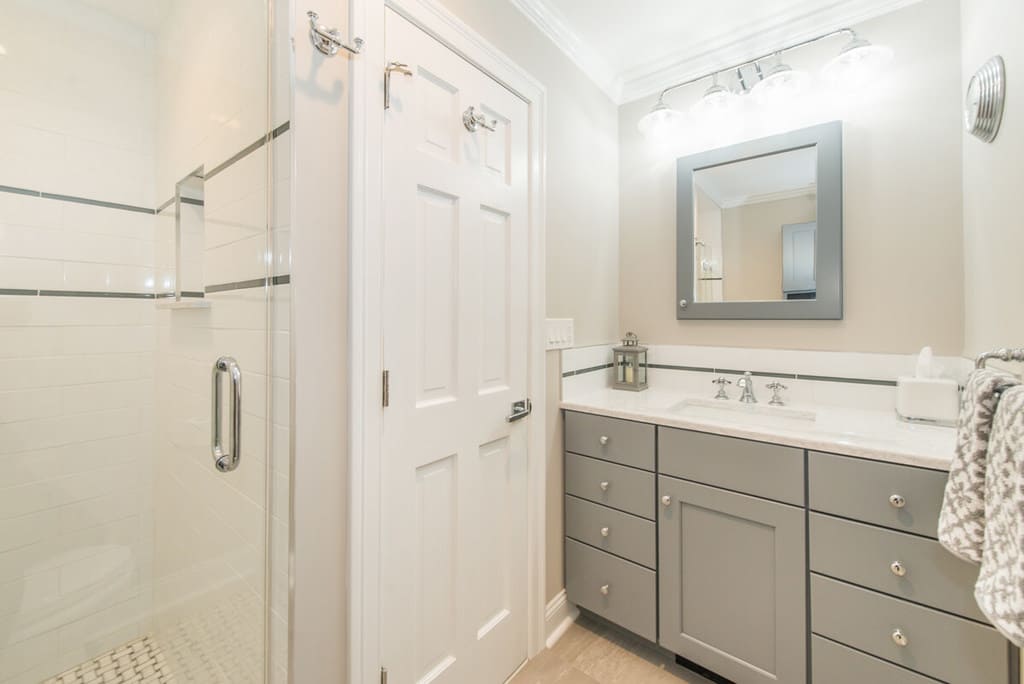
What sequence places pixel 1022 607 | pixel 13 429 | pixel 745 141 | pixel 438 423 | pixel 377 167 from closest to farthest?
pixel 1022 607, pixel 377 167, pixel 438 423, pixel 13 429, pixel 745 141

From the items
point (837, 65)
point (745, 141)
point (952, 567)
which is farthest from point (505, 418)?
point (837, 65)

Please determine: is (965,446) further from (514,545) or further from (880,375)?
(514,545)

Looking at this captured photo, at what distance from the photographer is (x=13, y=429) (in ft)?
4.45

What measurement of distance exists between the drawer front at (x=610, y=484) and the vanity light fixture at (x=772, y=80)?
1576 mm

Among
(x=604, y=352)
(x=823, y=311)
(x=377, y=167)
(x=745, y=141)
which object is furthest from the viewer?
(x=604, y=352)

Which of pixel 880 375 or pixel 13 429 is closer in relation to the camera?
pixel 13 429

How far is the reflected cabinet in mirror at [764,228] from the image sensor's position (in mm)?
1608

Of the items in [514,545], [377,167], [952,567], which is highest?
[377,167]

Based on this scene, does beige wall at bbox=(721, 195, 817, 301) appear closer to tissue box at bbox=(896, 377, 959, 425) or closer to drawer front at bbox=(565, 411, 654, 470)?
tissue box at bbox=(896, 377, 959, 425)

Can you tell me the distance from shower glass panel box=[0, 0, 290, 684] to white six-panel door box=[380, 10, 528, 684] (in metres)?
0.32

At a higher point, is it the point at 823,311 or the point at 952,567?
the point at 823,311

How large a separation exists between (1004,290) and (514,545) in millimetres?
1568

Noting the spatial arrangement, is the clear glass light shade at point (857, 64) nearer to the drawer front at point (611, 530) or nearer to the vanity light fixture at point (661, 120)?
the vanity light fixture at point (661, 120)

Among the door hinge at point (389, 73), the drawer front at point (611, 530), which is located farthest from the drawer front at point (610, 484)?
the door hinge at point (389, 73)
